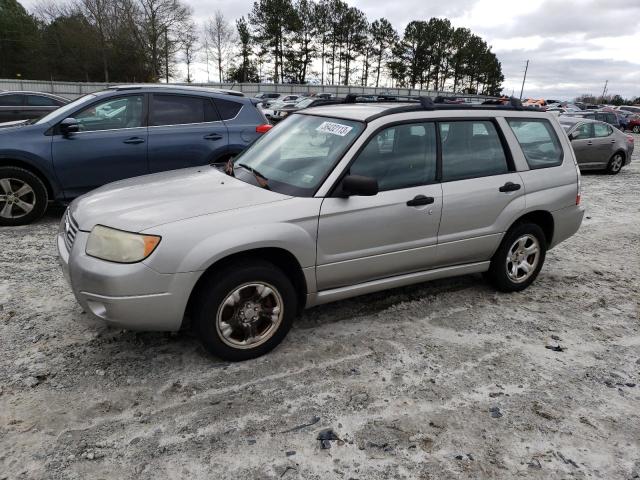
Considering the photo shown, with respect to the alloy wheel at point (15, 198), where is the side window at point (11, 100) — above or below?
above

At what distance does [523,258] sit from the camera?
4.68 metres

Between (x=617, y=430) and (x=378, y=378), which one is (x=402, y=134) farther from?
(x=617, y=430)

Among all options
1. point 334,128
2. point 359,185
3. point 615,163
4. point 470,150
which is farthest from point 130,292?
→ point 615,163

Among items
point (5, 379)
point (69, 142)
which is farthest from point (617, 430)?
point (69, 142)

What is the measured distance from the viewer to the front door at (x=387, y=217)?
3480mm

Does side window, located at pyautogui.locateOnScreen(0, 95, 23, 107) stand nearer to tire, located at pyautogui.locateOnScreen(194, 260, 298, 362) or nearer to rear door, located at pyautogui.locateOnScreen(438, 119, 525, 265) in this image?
tire, located at pyautogui.locateOnScreen(194, 260, 298, 362)

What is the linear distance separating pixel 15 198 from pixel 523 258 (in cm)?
599

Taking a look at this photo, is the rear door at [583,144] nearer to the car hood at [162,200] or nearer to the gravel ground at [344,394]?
the gravel ground at [344,394]

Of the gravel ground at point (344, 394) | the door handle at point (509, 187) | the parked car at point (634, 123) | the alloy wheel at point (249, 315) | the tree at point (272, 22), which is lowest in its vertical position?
the gravel ground at point (344, 394)

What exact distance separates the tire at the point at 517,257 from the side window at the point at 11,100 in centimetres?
1375

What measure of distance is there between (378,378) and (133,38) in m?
57.2

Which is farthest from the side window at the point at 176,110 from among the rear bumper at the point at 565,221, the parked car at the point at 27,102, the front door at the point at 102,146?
the parked car at the point at 27,102

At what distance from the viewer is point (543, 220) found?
4.74 metres

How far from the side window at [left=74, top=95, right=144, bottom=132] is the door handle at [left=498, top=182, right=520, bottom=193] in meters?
4.76
